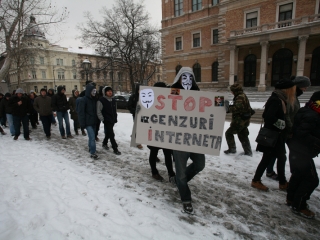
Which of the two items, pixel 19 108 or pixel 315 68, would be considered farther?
pixel 315 68

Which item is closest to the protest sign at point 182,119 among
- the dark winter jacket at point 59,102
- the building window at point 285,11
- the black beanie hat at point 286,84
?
the black beanie hat at point 286,84

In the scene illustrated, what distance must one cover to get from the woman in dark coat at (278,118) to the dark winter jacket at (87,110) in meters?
4.13

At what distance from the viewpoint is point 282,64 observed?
20.9 m

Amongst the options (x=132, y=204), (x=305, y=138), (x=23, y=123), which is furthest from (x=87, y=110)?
(x=305, y=138)

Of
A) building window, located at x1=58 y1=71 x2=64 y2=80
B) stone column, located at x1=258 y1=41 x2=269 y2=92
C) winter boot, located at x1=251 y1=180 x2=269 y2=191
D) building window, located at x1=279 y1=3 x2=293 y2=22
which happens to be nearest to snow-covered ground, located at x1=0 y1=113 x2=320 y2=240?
winter boot, located at x1=251 y1=180 x2=269 y2=191

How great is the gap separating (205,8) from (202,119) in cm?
2795

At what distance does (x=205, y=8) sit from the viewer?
25609 mm

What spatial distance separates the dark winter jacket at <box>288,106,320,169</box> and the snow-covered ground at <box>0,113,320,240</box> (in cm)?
87

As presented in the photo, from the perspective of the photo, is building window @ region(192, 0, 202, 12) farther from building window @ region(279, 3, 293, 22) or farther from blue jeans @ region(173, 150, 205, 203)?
blue jeans @ region(173, 150, 205, 203)

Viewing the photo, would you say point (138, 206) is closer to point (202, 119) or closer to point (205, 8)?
point (202, 119)

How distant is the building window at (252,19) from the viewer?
71.0ft

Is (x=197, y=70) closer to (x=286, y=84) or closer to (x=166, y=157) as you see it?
(x=286, y=84)

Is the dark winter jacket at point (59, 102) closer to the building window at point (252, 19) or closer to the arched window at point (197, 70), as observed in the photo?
the building window at point (252, 19)

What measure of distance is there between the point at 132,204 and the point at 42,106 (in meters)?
6.08
